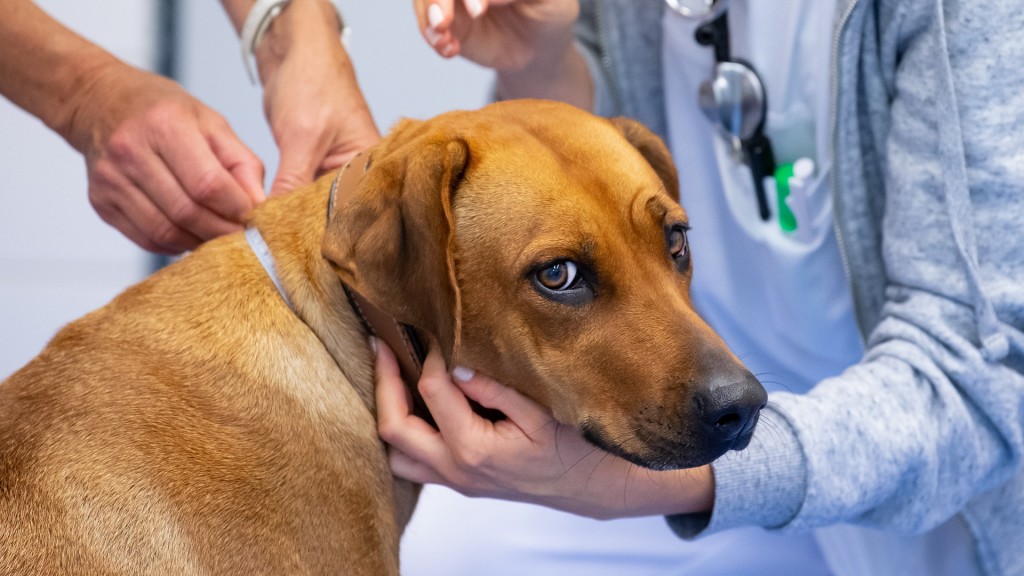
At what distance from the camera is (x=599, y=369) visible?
4.46 ft

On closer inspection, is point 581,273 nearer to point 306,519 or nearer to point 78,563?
point 306,519

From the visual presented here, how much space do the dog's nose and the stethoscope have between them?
2.94ft

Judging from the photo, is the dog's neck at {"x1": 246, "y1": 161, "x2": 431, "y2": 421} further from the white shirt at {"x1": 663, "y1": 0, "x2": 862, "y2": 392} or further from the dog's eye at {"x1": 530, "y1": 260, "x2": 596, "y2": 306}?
the white shirt at {"x1": 663, "y1": 0, "x2": 862, "y2": 392}

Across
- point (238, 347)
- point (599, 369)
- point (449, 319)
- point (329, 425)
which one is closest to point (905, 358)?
point (599, 369)

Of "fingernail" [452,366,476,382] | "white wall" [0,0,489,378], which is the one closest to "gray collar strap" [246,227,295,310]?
"fingernail" [452,366,476,382]

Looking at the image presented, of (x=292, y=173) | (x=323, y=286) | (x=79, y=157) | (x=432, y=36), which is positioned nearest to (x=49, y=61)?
(x=292, y=173)

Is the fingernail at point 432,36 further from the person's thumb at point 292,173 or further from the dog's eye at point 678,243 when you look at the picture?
the dog's eye at point 678,243

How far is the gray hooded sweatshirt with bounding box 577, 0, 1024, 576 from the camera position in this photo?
5.37 ft

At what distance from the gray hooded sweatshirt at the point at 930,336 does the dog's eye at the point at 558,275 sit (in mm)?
536

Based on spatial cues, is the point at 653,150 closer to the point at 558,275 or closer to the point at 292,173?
the point at 558,275

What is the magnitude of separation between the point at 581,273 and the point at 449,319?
0.20m

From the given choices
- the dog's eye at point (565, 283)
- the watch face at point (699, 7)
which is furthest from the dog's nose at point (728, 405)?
the watch face at point (699, 7)

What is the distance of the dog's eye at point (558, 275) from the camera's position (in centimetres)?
136

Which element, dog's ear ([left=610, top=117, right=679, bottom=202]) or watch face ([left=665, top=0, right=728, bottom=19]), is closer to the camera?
dog's ear ([left=610, top=117, right=679, bottom=202])
